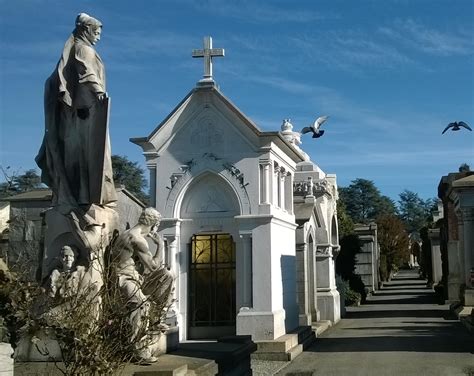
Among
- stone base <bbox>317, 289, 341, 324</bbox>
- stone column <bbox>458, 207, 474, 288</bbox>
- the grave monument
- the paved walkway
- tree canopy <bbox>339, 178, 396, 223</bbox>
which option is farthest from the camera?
tree canopy <bbox>339, 178, 396, 223</bbox>

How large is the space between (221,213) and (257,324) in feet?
8.69

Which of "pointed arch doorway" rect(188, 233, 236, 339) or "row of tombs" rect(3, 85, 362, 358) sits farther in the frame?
"pointed arch doorway" rect(188, 233, 236, 339)

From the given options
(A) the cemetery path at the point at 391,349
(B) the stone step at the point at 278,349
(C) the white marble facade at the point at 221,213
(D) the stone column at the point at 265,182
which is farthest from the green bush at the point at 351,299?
(D) the stone column at the point at 265,182

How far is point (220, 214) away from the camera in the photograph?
15.3m

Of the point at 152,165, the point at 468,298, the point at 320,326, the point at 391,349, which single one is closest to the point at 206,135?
the point at 152,165

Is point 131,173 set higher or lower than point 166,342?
higher

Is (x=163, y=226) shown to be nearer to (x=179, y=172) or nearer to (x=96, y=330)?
(x=179, y=172)

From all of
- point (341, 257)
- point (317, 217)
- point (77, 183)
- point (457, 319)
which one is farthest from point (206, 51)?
point (341, 257)

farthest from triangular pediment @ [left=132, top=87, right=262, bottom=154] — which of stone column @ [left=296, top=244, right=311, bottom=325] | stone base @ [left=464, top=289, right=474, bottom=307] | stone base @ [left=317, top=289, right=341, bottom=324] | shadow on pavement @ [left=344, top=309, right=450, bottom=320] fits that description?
shadow on pavement @ [left=344, top=309, right=450, bottom=320]

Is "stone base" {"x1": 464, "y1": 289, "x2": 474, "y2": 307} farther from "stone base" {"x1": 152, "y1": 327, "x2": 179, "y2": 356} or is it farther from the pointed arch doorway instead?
"stone base" {"x1": 152, "y1": 327, "x2": 179, "y2": 356}

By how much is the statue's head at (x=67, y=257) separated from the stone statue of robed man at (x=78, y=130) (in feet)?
1.68

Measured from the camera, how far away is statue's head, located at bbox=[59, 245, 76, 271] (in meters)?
6.34

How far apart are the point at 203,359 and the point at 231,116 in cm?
867

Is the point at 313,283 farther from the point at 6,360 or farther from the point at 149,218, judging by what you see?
the point at 6,360
